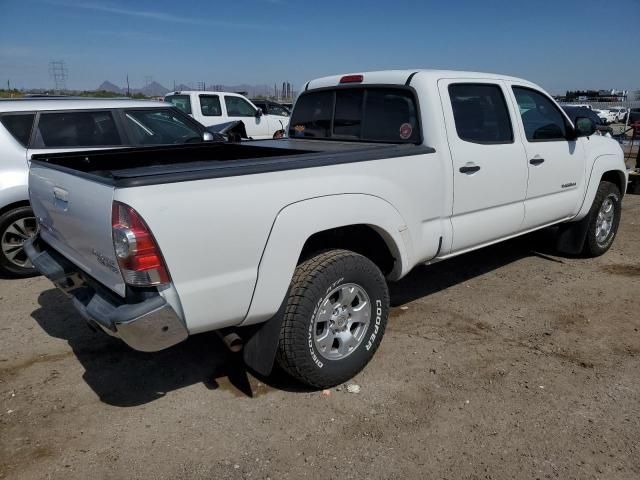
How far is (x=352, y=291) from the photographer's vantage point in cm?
318

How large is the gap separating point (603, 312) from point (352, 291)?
2564 mm

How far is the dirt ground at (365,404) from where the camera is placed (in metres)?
2.61

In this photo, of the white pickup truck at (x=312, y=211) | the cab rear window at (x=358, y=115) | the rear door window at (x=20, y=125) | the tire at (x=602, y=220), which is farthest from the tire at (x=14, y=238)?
the tire at (x=602, y=220)

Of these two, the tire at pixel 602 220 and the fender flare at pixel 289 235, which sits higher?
the fender flare at pixel 289 235

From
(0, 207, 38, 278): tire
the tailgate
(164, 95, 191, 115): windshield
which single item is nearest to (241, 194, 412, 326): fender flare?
the tailgate

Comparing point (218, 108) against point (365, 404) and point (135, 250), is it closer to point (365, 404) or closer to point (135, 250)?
point (365, 404)

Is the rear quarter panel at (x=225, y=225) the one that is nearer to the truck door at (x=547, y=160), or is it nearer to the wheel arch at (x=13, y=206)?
the truck door at (x=547, y=160)

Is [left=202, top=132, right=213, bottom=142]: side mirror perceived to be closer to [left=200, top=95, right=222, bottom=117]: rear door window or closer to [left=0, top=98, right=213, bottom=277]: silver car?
[left=0, top=98, right=213, bottom=277]: silver car

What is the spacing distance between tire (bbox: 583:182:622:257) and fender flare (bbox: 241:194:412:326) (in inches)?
142

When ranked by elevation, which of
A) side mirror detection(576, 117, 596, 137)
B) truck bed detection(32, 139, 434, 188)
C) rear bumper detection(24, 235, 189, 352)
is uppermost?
side mirror detection(576, 117, 596, 137)

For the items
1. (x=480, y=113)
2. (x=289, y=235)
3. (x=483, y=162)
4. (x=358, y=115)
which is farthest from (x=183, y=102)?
(x=289, y=235)

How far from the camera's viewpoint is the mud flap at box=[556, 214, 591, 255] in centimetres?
555

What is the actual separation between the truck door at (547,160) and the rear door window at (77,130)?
13.5ft

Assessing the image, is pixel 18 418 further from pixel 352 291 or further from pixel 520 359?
pixel 520 359
